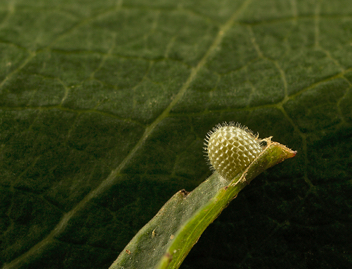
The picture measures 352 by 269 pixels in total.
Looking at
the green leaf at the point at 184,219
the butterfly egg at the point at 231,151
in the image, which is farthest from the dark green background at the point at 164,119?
the butterfly egg at the point at 231,151

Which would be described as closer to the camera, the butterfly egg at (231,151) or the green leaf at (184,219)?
the green leaf at (184,219)

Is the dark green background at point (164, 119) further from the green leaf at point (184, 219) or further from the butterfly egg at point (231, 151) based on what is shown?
the butterfly egg at point (231, 151)

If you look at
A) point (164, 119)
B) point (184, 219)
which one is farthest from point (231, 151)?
point (164, 119)

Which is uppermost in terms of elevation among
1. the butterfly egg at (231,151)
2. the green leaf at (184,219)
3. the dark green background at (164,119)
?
the dark green background at (164,119)

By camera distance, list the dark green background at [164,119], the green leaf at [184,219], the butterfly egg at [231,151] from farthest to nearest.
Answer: the dark green background at [164,119]
the butterfly egg at [231,151]
the green leaf at [184,219]

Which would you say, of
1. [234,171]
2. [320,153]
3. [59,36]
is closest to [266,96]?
[320,153]

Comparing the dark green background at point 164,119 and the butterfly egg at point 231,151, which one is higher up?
the dark green background at point 164,119
